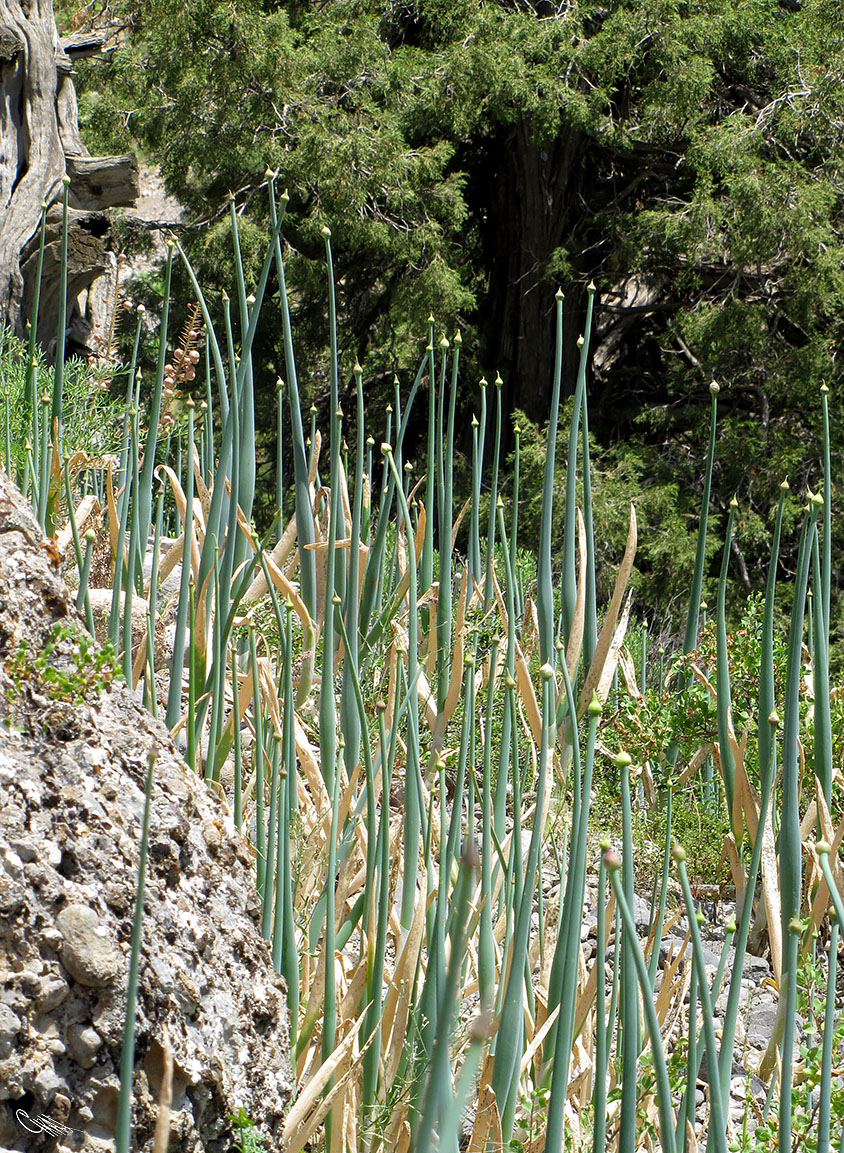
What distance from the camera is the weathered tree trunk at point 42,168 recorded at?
166 inches

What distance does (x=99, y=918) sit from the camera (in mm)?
743

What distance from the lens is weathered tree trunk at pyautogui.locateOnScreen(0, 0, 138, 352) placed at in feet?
13.8

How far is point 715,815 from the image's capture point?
204 cm

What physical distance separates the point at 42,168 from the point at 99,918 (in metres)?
4.36

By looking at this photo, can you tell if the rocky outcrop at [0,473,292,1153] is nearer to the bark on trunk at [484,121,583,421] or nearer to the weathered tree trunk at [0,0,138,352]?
the weathered tree trunk at [0,0,138,352]

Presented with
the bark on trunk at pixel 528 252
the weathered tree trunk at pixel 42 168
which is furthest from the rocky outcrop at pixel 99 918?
the bark on trunk at pixel 528 252

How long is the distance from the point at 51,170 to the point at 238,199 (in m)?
1.40

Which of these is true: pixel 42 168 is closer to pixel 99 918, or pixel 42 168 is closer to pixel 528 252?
pixel 528 252

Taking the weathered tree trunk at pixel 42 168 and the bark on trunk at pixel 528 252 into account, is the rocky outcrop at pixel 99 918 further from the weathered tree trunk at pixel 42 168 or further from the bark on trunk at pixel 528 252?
the bark on trunk at pixel 528 252

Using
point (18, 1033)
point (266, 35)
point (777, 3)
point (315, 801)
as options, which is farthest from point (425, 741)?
point (777, 3)

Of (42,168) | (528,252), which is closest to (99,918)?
(42,168)

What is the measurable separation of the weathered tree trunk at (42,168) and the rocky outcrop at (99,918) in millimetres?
3587

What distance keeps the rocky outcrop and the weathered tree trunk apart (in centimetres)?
359

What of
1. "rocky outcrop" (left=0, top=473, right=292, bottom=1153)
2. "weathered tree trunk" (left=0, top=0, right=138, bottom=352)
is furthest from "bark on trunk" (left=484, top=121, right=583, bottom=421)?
"rocky outcrop" (left=0, top=473, right=292, bottom=1153)
